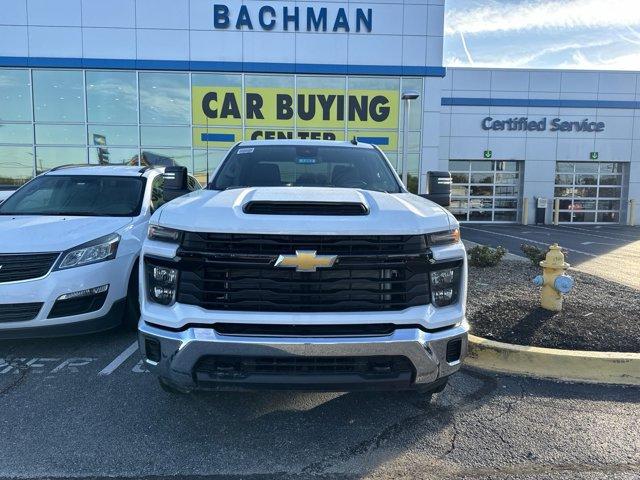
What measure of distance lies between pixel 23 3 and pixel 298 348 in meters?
16.4

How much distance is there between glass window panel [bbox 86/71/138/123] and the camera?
1482 cm

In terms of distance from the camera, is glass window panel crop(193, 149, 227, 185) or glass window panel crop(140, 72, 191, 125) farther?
glass window panel crop(193, 149, 227, 185)

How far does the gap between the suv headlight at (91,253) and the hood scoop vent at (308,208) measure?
227 centimetres

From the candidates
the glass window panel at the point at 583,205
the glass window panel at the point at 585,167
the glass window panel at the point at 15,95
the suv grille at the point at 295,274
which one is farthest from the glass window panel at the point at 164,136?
the glass window panel at the point at 583,205

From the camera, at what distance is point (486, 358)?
4473 millimetres

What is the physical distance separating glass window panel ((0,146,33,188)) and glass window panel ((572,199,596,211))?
71.3 ft

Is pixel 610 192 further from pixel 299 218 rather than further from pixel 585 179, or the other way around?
pixel 299 218

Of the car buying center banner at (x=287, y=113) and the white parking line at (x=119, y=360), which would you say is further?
the car buying center banner at (x=287, y=113)

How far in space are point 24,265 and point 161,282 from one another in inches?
83.5

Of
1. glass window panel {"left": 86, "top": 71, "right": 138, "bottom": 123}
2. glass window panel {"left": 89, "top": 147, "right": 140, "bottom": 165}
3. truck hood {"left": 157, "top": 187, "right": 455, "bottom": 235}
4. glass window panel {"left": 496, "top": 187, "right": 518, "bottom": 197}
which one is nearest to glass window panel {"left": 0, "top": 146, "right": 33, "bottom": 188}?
glass window panel {"left": 89, "top": 147, "right": 140, "bottom": 165}

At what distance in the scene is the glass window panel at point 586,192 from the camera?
72.6 feet

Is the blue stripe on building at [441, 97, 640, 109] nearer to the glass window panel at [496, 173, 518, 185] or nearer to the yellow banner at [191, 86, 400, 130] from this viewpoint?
the glass window panel at [496, 173, 518, 185]

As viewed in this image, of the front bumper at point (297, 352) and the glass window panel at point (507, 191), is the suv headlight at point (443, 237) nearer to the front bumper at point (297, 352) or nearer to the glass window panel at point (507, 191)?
the front bumper at point (297, 352)

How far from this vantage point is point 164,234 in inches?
121
